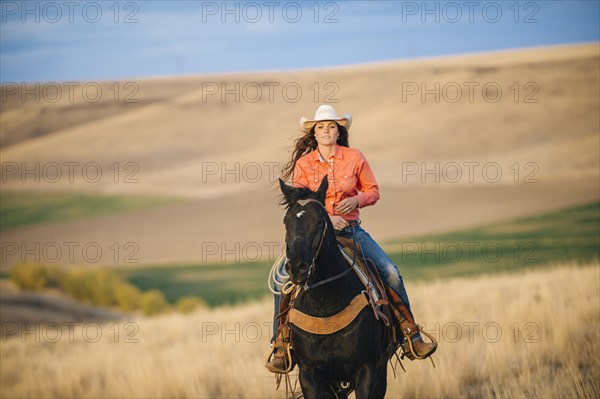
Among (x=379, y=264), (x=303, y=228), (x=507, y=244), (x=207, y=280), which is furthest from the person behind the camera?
(x=207, y=280)

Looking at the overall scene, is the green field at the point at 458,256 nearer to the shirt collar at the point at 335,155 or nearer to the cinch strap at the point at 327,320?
the shirt collar at the point at 335,155

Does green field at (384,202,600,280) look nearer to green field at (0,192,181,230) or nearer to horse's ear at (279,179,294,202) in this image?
green field at (0,192,181,230)

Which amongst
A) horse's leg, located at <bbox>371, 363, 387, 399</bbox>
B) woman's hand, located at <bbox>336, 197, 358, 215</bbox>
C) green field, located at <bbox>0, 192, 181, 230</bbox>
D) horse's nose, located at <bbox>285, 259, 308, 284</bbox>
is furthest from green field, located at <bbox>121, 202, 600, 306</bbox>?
horse's nose, located at <bbox>285, 259, 308, 284</bbox>

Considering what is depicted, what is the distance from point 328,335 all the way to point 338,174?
158cm

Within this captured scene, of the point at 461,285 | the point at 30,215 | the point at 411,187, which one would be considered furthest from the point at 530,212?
the point at 30,215

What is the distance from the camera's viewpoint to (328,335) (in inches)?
256

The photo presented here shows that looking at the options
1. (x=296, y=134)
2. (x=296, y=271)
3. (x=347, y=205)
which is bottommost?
(x=296, y=271)

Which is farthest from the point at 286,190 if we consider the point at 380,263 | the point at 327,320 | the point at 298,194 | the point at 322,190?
the point at 380,263

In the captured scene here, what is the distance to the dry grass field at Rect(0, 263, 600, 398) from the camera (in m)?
9.64

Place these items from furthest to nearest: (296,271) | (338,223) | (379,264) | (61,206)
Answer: (61,206) → (379,264) → (338,223) → (296,271)

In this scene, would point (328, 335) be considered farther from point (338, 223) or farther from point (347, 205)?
point (347, 205)

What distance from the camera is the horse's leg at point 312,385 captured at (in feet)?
21.8

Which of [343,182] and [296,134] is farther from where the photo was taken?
[296,134]

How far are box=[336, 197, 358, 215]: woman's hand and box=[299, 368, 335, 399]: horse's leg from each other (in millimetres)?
1465
